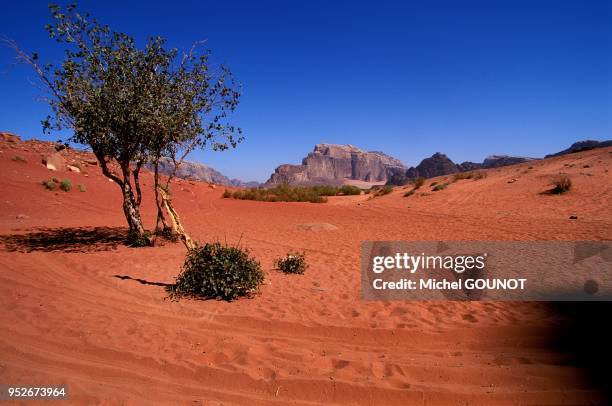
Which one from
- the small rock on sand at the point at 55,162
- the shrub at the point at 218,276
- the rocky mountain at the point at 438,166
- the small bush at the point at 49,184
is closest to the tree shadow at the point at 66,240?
the shrub at the point at 218,276

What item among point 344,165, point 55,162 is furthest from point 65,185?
point 344,165

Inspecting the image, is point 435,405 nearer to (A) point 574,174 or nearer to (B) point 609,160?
(A) point 574,174

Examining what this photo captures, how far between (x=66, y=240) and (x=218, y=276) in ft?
23.3

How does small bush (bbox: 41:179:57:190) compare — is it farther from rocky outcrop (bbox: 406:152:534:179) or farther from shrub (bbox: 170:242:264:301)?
rocky outcrop (bbox: 406:152:534:179)

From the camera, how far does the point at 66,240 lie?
36.2 feet

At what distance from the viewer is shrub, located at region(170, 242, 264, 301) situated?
6.51m

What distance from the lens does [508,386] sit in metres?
3.66

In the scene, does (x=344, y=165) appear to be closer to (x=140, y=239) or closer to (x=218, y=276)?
(x=140, y=239)

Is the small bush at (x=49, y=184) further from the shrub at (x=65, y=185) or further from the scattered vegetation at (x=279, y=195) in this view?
the scattered vegetation at (x=279, y=195)

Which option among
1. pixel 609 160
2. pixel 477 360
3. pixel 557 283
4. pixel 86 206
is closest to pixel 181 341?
pixel 477 360

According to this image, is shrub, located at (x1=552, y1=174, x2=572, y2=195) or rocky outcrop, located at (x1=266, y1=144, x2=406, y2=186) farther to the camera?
rocky outcrop, located at (x1=266, y1=144, x2=406, y2=186)

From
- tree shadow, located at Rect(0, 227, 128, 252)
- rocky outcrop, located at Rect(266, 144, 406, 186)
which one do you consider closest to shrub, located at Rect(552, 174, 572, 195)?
tree shadow, located at Rect(0, 227, 128, 252)

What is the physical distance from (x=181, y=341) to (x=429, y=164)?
78.5m

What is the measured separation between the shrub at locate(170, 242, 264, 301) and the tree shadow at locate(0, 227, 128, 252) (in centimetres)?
475
